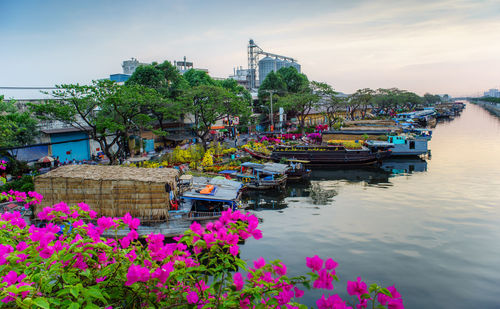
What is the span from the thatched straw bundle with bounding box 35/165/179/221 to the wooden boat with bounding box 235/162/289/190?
10.6m

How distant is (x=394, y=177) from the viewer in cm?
3092

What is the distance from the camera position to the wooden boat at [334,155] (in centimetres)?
3591

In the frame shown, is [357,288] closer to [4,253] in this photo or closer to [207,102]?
[4,253]

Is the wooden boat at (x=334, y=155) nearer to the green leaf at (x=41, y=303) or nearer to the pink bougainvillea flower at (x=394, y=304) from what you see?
the pink bougainvillea flower at (x=394, y=304)

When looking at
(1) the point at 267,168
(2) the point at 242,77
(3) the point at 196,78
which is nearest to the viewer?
(1) the point at 267,168

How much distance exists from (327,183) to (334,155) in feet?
24.8

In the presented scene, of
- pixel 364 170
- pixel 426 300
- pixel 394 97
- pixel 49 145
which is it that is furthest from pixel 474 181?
pixel 394 97

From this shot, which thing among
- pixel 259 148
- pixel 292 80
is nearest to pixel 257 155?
pixel 259 148

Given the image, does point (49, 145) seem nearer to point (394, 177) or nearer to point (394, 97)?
point (394, 177)

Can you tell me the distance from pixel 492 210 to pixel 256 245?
16044mm

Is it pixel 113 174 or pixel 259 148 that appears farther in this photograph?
pixel 259 148

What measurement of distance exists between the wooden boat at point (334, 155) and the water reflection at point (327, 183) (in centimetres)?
110

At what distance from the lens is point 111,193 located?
15750mm

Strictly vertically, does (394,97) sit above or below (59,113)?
above
